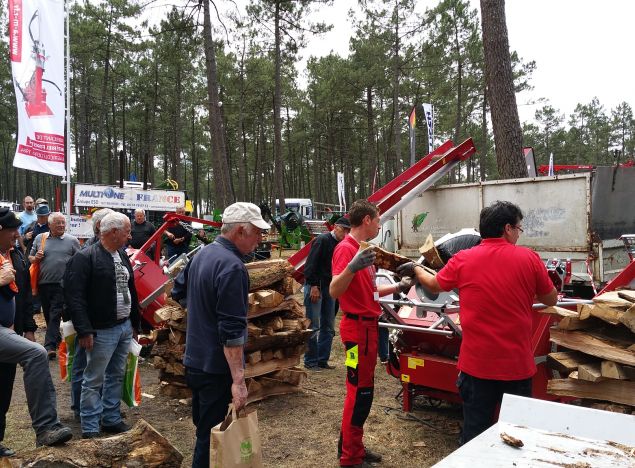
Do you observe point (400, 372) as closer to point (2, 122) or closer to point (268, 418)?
point (268, 418)

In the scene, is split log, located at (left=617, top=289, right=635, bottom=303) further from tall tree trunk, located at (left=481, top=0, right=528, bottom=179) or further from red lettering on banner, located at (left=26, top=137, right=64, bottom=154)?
red lettering on banner, located at (left=26, top=137, right=64, bottom=154)

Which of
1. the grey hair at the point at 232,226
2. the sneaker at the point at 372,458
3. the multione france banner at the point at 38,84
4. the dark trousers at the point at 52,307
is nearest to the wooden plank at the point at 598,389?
the sneaker at the point at 372,458

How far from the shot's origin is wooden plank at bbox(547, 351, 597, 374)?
3350 mm

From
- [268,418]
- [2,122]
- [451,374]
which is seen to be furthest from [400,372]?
[2,122]

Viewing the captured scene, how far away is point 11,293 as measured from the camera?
396 cm

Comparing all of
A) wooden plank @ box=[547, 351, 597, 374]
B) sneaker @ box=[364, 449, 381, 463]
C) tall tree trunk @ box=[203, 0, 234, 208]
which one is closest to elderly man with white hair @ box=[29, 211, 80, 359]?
sneaker @ box=[364, 449, 381, 463]

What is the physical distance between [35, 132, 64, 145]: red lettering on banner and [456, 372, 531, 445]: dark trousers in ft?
28.6

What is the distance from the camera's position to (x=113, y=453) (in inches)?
137

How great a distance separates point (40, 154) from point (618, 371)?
30.4 feet

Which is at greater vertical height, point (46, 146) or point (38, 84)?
point (38, 84)

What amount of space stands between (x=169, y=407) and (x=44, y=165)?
580cm

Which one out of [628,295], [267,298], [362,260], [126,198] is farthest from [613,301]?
[126,198]

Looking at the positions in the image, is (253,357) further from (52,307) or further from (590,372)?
(52,307)

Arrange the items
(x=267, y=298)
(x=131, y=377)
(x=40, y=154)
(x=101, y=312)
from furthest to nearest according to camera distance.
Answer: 1. (x=40, y=154)
2. (x=267, y=298)
3. (x=131, y=377)
4. (x=101, y=312)
